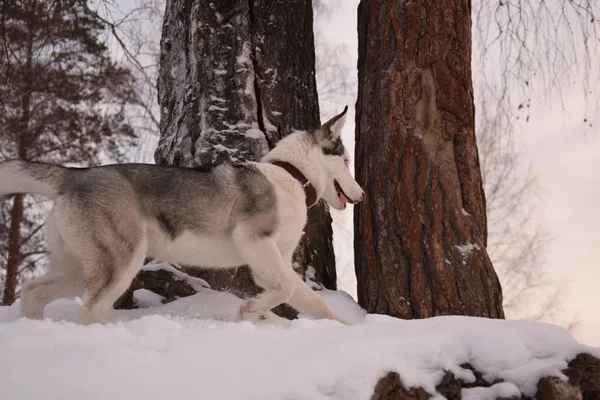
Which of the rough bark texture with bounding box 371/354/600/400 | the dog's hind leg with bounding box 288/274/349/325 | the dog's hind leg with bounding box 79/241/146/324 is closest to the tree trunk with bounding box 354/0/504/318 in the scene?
the dog's hind leg with bounding box 288/274/349/325

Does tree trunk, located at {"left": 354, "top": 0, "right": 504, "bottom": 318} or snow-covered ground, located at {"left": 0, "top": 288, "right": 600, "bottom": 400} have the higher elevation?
tree trunk, located at {"left": 354, "top": 0, "right": 504, "bottom": 318}

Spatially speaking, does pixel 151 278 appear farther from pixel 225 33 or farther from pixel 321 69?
pixel 321 69

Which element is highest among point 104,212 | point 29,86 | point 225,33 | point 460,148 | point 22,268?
point 29,86

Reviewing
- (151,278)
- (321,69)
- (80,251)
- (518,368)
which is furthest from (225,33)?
(321,69)

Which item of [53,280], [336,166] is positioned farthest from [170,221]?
[336,166]

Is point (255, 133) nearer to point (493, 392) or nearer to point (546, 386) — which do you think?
point (493, 392)

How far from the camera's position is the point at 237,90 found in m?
5.86

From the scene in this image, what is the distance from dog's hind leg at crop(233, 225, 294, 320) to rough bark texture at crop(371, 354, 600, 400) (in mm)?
1584

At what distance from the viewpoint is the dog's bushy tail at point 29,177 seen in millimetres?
4043

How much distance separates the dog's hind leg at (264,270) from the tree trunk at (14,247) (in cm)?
870

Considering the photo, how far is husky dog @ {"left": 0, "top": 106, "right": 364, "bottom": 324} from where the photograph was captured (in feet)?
13.1

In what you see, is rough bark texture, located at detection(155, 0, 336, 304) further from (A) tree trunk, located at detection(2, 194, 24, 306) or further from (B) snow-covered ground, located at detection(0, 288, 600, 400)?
(A) tree trunk, located at detection(2, 194, 24, 306)

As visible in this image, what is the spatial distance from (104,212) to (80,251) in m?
0.30

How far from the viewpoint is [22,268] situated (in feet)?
38.9
